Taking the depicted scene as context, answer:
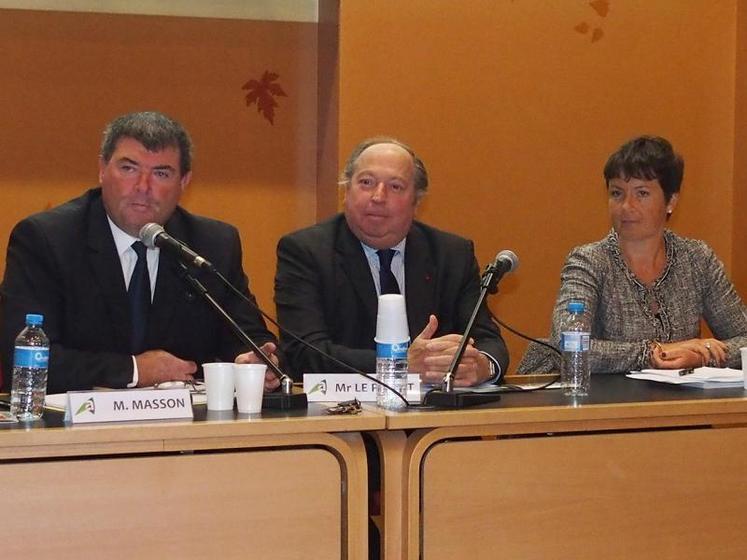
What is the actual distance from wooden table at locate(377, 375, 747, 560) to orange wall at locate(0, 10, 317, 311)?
8.08ft

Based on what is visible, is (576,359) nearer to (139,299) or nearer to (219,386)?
(219,386)

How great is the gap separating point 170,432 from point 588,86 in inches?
122

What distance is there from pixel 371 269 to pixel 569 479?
3.91ft

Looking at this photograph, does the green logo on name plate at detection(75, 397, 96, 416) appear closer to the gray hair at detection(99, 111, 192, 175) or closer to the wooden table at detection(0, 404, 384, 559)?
the wooden table at detection(0, 404, 384, 559)

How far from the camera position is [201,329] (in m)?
3.00

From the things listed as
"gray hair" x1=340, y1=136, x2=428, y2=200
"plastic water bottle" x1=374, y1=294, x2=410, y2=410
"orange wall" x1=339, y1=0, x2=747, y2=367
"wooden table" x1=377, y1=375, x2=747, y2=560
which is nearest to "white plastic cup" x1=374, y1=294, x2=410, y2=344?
"plastic water bottle" x1=374, y1=294, x2=410, y2=410

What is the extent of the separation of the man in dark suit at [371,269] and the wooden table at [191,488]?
874 millimetres

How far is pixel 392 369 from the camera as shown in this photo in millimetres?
2283

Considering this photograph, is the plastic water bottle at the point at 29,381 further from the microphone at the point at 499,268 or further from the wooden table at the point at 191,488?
the microphone at the point at 499,268

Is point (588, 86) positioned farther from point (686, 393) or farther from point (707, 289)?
point (686, 393)

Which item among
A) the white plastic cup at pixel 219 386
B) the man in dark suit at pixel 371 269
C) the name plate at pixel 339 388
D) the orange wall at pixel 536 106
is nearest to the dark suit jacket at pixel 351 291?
the man in dark suit at pixel 371 269

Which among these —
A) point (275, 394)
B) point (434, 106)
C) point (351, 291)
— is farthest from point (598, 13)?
point (275, 394)

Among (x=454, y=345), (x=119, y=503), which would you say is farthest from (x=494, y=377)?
(x=119, y=503)

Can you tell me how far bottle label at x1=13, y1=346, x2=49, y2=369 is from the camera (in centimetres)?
204
